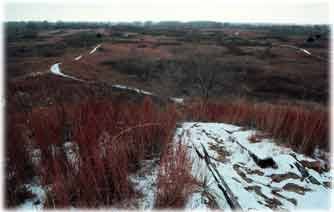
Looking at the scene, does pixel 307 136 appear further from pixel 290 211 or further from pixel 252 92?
pixel 252 92

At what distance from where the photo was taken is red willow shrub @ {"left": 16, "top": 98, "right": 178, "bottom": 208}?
4.98ft

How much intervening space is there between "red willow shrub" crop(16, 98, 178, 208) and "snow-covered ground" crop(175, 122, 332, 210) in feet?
1.41

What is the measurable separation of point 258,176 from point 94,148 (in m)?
1.50

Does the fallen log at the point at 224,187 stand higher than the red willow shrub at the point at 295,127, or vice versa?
the red willow shrub at the point at 295,127

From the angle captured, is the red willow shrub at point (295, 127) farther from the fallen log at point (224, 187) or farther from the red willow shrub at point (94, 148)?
the red willow shrub at point (94, 148)

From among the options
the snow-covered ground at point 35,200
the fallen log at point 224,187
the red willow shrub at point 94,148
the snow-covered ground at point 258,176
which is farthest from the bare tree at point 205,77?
the snow-covered ground at point 35,200

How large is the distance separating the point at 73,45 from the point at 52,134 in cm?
4645

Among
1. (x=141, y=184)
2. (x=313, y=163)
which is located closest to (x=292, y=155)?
(x=313, y=163)

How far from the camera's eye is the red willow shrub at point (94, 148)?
4.98 ft

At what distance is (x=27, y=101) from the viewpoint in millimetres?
2697

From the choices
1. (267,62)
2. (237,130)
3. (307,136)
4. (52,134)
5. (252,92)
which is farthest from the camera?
(267,62)

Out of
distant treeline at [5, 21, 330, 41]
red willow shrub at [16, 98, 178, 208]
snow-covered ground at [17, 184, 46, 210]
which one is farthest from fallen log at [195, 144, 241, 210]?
distant treeline at [5, 21, 330, 41]

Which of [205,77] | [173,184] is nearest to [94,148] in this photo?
[173,184]

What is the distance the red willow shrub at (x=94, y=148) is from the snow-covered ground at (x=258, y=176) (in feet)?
1.41
